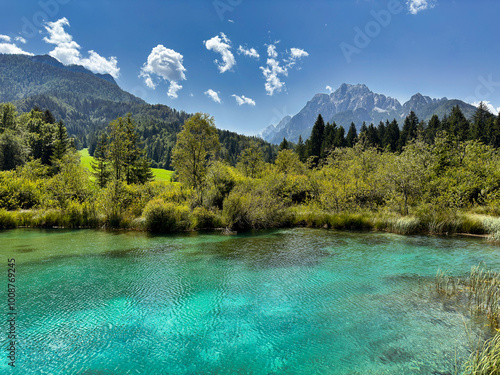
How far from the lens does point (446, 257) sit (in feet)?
42.6

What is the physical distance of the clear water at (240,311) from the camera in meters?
5.66

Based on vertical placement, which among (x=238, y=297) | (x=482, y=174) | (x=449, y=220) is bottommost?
(x=238, y=297)

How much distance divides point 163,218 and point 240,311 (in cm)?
1461

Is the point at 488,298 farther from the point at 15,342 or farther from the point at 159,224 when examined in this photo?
the point at 159,224

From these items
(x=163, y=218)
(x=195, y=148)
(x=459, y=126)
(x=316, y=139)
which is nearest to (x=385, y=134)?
(x=459, y=126)

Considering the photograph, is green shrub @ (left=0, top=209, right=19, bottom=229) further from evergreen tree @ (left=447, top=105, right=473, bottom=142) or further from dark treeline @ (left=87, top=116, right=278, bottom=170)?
dark treeline @ (left=87, top=116, right=278, bottom=170)

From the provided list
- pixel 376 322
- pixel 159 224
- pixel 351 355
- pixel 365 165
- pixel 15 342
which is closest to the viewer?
pixel 351 355

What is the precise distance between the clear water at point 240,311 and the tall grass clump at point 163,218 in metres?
5.95

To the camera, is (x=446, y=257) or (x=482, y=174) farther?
(x=482, y=174)

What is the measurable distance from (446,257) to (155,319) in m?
14.0

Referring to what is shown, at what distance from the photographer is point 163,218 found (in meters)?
20.8

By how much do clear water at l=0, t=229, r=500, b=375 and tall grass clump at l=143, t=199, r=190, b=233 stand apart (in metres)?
5.95

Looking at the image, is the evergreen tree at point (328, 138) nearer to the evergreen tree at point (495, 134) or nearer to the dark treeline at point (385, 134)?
the dark treeline at point (385, 134)

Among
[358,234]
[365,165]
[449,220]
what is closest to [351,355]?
[358,234]
